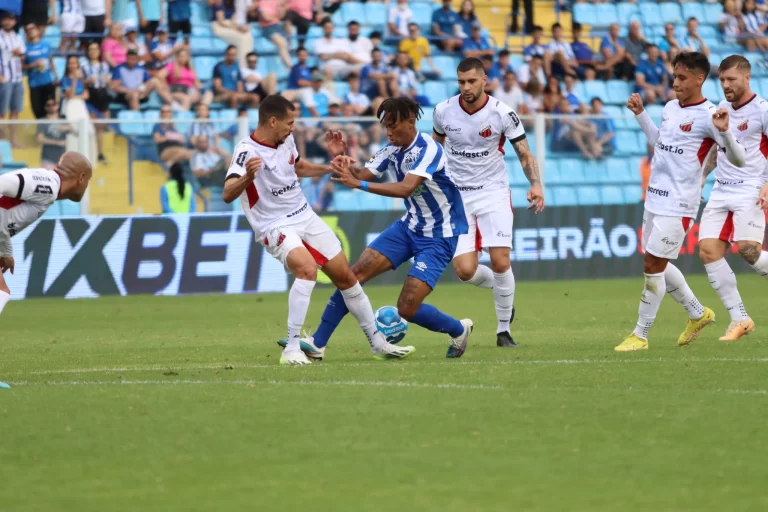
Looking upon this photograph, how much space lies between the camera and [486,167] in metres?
11.3

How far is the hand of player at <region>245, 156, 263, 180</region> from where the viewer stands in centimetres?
891

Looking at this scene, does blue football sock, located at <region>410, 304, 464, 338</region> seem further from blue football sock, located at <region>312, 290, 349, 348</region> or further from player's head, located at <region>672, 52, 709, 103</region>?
player's head, located at <region>672, 52, 709, 103</region>

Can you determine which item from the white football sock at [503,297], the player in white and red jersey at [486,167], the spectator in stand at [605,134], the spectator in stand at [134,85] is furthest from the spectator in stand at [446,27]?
the white football sock at [503,297]

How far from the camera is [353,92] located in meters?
21.7

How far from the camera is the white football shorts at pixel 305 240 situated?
373 inches

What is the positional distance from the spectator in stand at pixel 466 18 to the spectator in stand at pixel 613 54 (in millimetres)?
2681

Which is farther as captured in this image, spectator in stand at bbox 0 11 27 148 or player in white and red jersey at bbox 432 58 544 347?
spectator in stand at bbox 0 11 27 148

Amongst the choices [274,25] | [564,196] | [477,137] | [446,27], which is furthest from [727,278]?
[446,27]

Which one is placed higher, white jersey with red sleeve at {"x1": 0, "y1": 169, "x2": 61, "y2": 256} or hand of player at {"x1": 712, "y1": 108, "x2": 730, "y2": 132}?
hand of player at {"x1": 712, "y1": 108, "x2": 730, "y2": 132}

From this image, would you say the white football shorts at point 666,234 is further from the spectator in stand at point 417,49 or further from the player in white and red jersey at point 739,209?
the spectator in stand at point 417,49

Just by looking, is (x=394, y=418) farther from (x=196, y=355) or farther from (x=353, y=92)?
(x=353, y=92)

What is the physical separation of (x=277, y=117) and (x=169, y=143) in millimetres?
9334

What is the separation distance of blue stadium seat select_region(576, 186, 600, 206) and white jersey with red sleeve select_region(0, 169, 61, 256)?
12.8 m

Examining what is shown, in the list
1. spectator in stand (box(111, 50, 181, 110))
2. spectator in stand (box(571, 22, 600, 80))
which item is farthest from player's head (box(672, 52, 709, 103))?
spectator in stand (box(571, 22, 600, 80))
